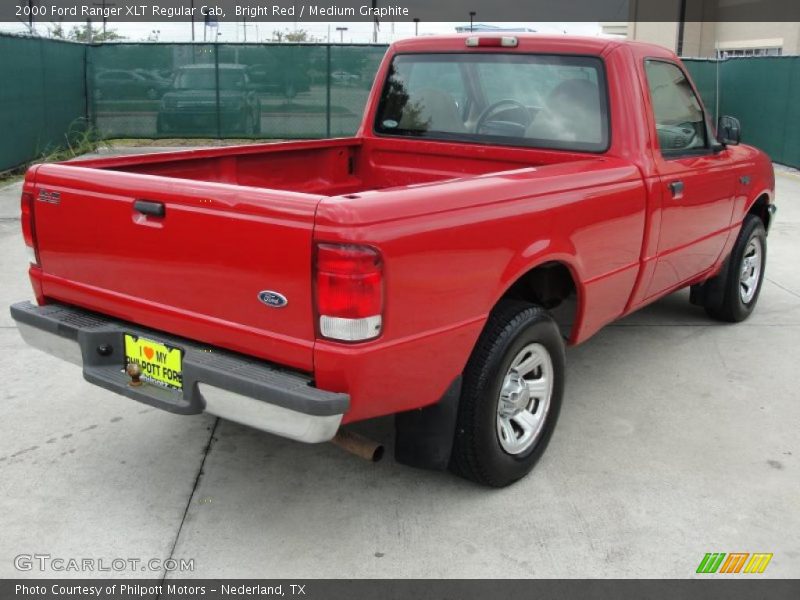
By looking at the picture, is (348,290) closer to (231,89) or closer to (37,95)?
(37,95)

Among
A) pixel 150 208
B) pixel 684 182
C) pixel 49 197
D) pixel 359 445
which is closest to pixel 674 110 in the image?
pixel 684 182

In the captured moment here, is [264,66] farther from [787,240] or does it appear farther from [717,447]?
[717,447]

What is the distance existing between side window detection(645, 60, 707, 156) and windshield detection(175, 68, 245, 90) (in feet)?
46.8

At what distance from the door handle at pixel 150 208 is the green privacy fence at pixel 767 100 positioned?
13.0 metres

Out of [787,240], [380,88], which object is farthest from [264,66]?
[380,88]

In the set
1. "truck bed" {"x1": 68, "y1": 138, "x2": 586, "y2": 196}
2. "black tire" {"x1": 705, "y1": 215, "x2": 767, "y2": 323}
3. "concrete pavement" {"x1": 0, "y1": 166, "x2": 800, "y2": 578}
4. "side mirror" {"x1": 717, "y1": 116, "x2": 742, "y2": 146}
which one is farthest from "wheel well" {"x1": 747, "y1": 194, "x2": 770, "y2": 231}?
"truck bed" {"x1": 68, "y1": 138, "x2": 586, "y2": 196}

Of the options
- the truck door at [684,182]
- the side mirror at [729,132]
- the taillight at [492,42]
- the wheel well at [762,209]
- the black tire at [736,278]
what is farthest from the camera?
the wheel well at [762,209]

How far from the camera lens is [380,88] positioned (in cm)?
504

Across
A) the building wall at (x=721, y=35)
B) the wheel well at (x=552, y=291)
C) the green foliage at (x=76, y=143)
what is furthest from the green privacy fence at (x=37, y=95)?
the building wall at (x=721, y=35)

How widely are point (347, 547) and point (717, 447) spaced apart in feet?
6.35

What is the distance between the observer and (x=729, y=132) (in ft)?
16.7

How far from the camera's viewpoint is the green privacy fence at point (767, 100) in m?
14.4

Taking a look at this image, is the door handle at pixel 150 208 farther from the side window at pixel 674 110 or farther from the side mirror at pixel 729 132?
the side mirror at pixel 729 132
